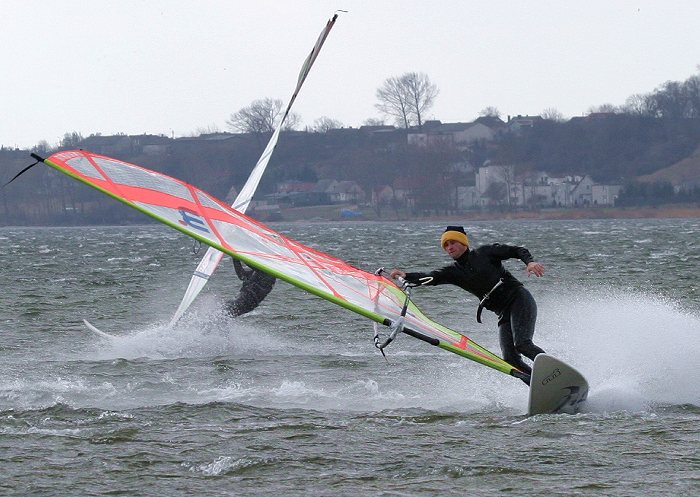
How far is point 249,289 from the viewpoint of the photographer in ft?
46.6

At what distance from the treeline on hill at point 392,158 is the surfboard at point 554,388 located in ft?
304

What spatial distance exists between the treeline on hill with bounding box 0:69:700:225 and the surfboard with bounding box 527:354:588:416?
304 feet

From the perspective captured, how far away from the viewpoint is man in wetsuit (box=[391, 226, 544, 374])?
9172 millimetres

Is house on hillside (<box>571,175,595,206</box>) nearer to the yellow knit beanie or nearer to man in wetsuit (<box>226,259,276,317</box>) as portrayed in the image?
man in wetsuit (<box>226,259,276,317</box>)

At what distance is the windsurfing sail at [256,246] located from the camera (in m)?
8.52

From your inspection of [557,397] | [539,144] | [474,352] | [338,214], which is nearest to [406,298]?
[474,352]

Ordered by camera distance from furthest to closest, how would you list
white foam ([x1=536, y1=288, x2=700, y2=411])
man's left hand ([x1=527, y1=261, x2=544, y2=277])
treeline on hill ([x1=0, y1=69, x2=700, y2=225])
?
treeline on hill ([x1=0, y1=69, x2=700, y2=225])
white foam ([x1=536, y1=288, x2=700, y2=411])
man's left hand ([x1=527, y1=261, x2=544, y2=277])

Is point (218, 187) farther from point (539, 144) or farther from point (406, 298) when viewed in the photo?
point (406, 298)

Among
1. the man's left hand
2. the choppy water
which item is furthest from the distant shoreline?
the man's left hand

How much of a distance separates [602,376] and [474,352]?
1.98 meters

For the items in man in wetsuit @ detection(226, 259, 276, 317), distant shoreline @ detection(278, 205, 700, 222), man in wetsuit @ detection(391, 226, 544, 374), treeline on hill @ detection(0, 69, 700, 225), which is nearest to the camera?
man in wetsuit @ detection(391, 226, 544, 374)

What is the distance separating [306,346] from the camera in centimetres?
1399

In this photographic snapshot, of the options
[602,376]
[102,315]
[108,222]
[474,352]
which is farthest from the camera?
[108,222]

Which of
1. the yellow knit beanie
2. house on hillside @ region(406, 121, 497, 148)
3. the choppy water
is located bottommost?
the choppy water
